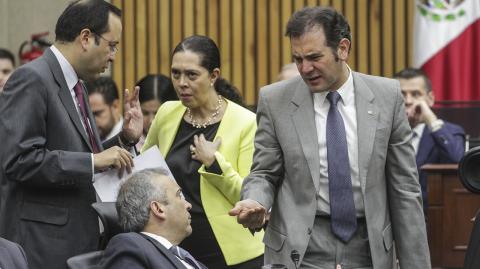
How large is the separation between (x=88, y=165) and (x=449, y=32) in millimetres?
4213

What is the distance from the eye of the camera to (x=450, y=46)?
7.90 metres

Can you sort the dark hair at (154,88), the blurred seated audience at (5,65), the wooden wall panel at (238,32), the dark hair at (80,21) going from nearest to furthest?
the dark hair at (80,21) < the dark hair at (154,88) < the blurred seated audience at (5,65) < the wooden wall panel at (238,32)

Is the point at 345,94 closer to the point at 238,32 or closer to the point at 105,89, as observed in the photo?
the point at 105,89

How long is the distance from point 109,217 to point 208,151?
0.70m

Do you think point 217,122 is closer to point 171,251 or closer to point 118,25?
point 118,25

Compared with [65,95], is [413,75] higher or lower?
lower

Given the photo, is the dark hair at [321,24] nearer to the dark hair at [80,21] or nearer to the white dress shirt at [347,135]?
the white dress shirt at [347,135]

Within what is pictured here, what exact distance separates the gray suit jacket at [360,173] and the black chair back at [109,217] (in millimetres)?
466

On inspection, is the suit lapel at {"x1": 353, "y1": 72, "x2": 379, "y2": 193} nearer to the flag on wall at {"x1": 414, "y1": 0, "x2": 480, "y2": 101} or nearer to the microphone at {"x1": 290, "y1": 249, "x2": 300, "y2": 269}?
the microphone at {"x1": 290, "y1": 249, "x2": 300, "y2": 269}

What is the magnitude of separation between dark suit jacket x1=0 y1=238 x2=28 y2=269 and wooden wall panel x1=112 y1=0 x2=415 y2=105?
4.76 m

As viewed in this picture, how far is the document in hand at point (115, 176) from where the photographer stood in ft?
14.1

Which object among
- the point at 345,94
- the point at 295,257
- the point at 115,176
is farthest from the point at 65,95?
the point at 295,257

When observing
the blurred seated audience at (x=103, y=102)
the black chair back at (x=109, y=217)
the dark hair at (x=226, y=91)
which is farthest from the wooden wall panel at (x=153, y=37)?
the black chair back at (x=109, y=217)

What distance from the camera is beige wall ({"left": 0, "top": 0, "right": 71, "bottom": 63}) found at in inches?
328
